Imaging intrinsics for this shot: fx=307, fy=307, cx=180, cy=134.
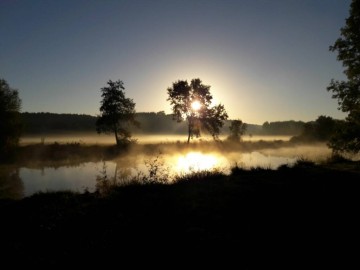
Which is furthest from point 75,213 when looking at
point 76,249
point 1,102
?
point 1,102

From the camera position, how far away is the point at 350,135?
21.3 meters

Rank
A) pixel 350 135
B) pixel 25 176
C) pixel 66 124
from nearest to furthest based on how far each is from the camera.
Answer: pixel 350 135, pixel 25 176, pixel 66 124

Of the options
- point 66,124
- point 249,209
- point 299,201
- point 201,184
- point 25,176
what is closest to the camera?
point 249,209

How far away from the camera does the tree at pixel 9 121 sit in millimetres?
39281

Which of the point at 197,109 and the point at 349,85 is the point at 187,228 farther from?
the point at 197,109

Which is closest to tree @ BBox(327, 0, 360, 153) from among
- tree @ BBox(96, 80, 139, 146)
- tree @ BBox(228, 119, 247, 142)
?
tree @ BBox(96, 80, 139, 146)

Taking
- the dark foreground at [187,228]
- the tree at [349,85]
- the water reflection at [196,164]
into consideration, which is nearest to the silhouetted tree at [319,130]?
the water reflection at [196,164]

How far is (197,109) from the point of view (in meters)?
55.6

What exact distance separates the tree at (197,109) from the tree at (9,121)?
24.5 meters

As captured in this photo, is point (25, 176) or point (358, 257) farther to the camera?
point (25, 176)

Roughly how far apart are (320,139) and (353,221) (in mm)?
74490

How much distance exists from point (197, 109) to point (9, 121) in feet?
98.0

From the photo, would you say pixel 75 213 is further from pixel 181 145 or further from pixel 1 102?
pixel 181 145

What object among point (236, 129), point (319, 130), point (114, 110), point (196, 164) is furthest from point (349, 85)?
point (319, 130)
